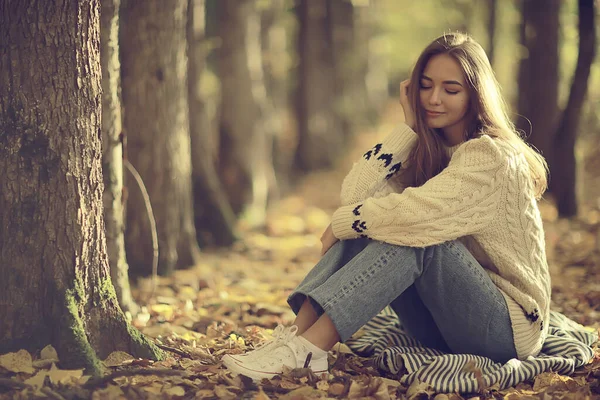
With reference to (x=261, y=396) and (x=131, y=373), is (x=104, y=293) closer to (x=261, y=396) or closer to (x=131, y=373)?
(x=131, y=373)

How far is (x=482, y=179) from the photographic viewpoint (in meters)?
3.45

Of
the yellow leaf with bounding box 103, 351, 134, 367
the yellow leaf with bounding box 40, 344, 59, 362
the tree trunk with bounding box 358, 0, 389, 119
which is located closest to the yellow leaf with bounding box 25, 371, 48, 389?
the yellow leaf with bounding box 40, 344, 59, 362

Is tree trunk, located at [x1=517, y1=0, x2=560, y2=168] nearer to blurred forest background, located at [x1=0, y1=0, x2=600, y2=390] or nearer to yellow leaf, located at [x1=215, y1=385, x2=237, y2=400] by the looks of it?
blurred forest background, located at [x1=0, y1=0, x2=600, y2=390]

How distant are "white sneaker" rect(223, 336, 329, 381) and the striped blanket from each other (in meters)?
0.45

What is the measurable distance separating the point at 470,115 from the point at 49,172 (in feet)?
6.95

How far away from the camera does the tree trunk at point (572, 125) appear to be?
7.11 meters

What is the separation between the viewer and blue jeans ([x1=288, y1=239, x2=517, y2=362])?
333cm

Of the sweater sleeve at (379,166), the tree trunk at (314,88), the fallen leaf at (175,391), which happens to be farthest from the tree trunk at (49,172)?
the tree trunk at (314,88)

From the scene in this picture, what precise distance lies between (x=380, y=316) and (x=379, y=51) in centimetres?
2119

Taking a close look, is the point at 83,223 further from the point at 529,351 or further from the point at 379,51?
the point at 379,51

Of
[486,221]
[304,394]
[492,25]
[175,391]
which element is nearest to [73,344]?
[175,391]

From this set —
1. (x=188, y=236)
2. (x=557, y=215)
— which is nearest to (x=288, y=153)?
(x=557, y=215)

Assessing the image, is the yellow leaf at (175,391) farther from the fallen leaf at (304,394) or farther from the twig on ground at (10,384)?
the twig on ground at (10,384)

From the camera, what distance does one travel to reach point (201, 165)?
23.4ft
